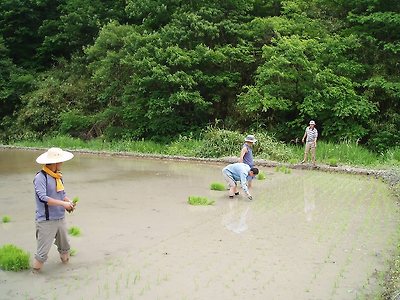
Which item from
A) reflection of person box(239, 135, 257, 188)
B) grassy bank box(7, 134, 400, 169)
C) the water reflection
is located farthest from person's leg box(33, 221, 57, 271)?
grassy bank box(7, 134, 400, 169)

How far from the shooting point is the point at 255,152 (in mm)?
17688

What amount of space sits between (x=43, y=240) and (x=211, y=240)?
101 inches

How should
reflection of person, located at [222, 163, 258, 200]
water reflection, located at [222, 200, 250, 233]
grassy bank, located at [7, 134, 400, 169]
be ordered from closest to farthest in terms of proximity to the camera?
water reflection, located at [222, 200, 250, 233], reflection of person, located at [222, 163, 258, 200], grassy bank, located at [7, 134, 400, 169]

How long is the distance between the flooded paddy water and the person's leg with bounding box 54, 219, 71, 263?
134 mm

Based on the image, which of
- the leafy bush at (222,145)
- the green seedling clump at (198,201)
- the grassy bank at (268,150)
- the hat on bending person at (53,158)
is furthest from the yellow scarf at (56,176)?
the leafy bush at (222,145)

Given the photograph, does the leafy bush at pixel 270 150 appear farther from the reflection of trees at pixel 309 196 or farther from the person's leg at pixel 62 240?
the person's leg at pixel 62 240

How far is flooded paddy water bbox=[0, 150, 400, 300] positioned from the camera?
524 centimetres

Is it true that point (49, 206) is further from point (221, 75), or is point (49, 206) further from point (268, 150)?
point (221, 75)

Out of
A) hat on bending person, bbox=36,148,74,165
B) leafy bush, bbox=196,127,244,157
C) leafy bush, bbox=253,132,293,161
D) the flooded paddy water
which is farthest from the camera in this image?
leafy bush, bbox=196,127,244,157

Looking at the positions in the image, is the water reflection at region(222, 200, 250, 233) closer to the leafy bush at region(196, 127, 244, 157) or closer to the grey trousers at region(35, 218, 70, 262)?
the grey trousers at region(35, 218, 70, 262)

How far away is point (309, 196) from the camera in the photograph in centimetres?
1076

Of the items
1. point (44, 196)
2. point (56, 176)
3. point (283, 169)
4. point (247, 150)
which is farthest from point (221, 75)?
point (44, 196)

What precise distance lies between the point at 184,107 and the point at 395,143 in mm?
10128

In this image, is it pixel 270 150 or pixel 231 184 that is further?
pixel 270 150
